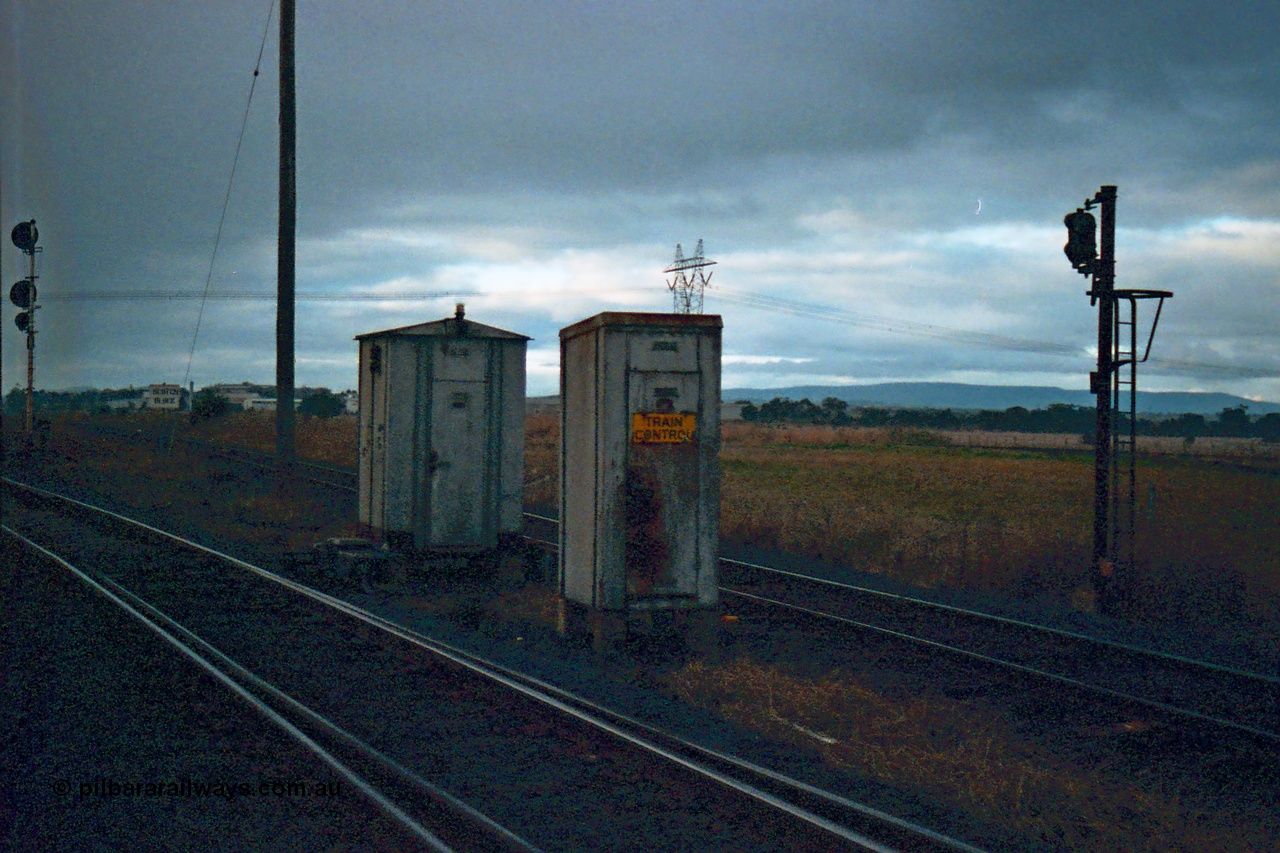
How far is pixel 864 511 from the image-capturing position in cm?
2394

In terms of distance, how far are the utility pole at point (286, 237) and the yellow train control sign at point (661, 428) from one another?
481 inches

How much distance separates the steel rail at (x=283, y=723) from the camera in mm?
4895

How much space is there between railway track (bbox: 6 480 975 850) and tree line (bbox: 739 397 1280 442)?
9806 cm

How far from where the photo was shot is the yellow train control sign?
9125 mm

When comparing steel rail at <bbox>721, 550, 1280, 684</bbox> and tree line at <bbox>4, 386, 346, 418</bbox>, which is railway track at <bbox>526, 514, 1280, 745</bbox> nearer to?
steel rail at <bbox>721, 550, 1280, 684</bbox>

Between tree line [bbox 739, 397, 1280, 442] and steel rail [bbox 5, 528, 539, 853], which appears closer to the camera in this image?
steel rail [bbox 5, 528, 539, 853]

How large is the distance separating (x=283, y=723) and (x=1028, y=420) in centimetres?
12864

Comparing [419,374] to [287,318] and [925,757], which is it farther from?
[925,757]

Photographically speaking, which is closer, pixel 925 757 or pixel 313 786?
pixel 313 786

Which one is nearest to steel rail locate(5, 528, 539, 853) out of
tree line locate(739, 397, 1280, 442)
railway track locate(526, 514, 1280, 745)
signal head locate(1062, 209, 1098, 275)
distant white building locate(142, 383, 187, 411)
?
railway track locate(526, 514, 1280, 745)

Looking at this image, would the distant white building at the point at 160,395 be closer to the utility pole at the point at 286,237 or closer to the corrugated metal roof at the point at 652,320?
the utility pole at the point at 286,237

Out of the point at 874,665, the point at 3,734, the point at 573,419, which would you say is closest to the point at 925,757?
the point at 874,665

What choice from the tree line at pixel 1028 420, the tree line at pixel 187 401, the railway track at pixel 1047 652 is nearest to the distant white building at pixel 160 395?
the tree line at pixel 187 401

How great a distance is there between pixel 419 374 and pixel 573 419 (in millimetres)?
4105
